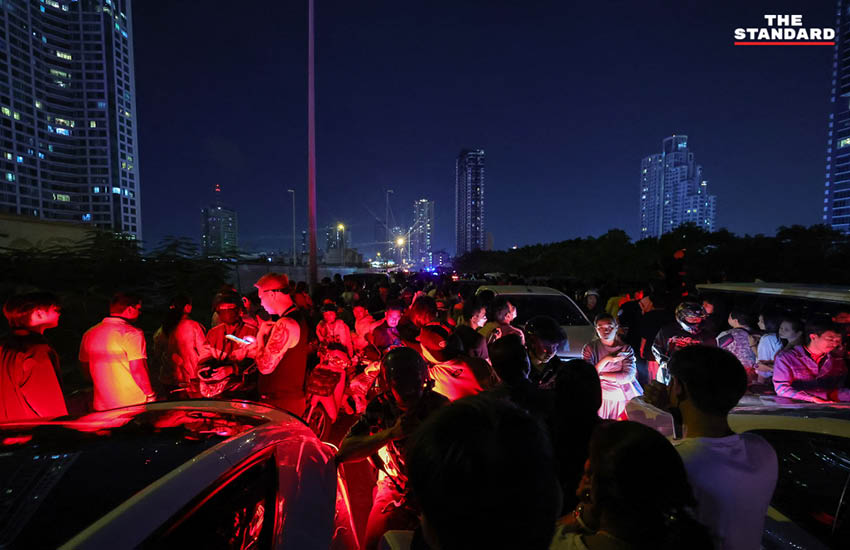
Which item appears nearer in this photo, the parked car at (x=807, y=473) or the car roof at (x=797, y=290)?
the parked car at (x=807, y=473)

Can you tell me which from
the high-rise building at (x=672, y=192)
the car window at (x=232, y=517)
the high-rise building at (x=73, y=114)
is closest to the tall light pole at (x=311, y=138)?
the car window at (x=232, y=517)

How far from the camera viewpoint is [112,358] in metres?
3.77

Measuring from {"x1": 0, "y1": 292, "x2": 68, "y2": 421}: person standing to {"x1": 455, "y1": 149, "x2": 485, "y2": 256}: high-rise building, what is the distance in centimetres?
14237

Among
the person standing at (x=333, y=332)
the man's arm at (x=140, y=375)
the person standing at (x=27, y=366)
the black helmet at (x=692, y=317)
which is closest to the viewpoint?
the person standing at (x=27, y=366)

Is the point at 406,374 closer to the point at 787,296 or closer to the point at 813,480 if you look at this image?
the point at 813,480

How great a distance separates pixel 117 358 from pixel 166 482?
3.05 m

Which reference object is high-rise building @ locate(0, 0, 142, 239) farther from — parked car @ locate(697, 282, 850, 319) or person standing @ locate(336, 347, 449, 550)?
parked car @ locate(697, 282, 850, 319)

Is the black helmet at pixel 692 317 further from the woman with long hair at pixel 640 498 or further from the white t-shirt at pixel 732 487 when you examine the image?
the woman with long hair at pixel 640 498

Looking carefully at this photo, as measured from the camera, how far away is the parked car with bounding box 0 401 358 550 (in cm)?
122

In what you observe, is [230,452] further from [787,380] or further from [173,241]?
[173,241]

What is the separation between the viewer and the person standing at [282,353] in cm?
396

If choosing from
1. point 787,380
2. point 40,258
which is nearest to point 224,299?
point 787,380

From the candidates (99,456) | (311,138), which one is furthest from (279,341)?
(311,138)

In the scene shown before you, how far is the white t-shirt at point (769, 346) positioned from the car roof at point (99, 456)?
5.85 m
